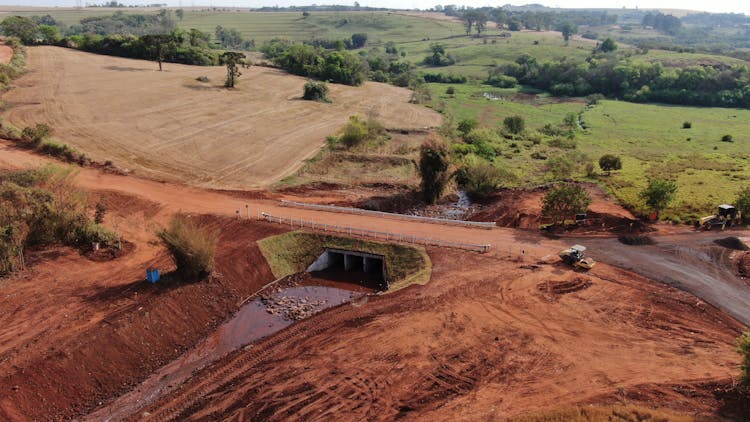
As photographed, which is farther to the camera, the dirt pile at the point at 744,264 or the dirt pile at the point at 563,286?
the dirt pile at the point at 744,264

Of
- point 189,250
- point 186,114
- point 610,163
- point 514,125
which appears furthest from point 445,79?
point 189,250

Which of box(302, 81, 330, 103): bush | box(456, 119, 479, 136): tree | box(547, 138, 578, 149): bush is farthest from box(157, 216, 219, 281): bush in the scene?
box(302, 81, 330, 103): bush

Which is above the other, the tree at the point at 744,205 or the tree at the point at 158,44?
the tree at the point at 158,44

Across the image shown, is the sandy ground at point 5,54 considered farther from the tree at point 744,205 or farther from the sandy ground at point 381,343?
the tree at point 744,205

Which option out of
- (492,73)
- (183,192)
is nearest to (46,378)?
(183,192)

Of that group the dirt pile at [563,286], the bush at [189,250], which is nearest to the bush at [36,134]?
the bush at [189,250]

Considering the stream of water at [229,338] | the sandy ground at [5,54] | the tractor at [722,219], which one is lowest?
the stream of water at [229,338]

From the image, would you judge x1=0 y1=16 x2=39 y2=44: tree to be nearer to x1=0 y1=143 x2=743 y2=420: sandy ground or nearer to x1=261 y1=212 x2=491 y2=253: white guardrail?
x1=0 y1=143 x2=743 y2=420: sandy ground
